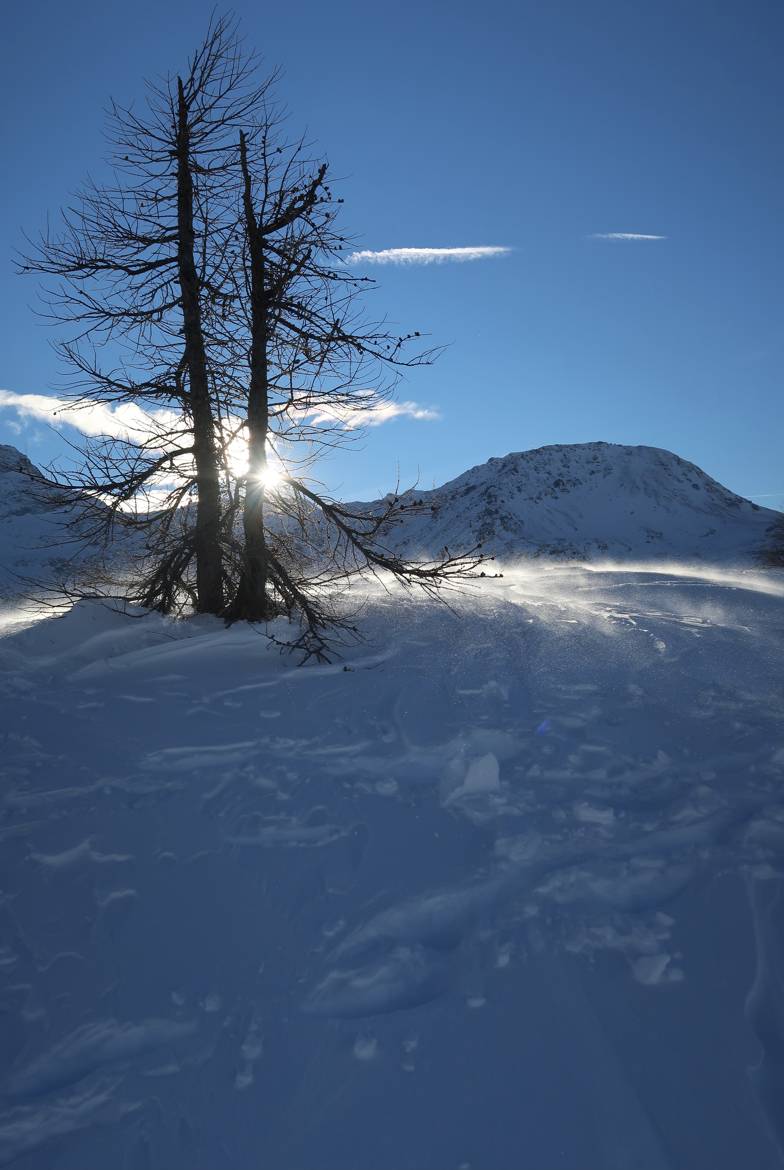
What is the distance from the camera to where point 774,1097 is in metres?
1.68

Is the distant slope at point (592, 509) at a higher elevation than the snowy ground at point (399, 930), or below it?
higher

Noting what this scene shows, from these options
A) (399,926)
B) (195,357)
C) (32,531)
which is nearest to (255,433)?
(195,357)

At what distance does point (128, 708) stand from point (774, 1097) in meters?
3.96

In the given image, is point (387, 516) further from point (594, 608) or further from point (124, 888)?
point (124, 888)

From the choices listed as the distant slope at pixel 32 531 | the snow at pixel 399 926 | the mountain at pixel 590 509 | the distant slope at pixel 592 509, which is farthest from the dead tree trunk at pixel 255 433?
the distant slope at pixel 592 509

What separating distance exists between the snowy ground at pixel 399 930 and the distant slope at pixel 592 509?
283ft

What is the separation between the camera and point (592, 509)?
109 meters

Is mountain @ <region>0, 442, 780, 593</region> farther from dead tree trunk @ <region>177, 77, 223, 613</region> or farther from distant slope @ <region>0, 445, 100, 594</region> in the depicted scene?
dead tree trunk @ <region>177, 77, 223, 613</region>

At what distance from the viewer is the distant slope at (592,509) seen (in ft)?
313

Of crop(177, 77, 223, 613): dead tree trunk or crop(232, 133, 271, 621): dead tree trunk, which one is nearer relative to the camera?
crop(232, 133, 271, 621): dead tree trunk

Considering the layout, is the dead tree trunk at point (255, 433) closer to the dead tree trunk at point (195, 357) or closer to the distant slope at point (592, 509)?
the dead tree trunk at point (195, 357)

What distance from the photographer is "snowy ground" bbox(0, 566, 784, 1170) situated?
1.67 metres

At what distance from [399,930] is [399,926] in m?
0.02

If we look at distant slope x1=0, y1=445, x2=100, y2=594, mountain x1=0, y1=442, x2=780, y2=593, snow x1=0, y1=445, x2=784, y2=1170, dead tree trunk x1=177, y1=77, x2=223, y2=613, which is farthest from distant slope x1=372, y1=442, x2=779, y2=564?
snow x1=0, y1=445, x2=784, y2=1170
